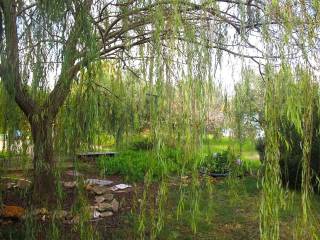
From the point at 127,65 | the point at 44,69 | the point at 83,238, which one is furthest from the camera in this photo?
the point at 127,65

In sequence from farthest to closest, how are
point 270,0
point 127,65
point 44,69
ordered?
1. point 127,65
2. point 44,69
3. point 270,0

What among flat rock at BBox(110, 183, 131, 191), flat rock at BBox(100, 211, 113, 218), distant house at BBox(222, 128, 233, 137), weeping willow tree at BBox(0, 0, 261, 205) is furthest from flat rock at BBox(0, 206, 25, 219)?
distant house at BBox(222, 128, 233, 137)

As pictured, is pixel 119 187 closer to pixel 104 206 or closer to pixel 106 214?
pixel 104 206

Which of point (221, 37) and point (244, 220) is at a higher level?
point (221, 37)

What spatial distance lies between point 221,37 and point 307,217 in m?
0.86

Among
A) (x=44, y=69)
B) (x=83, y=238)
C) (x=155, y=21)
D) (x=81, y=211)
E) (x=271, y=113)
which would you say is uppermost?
(x=155, y=21)

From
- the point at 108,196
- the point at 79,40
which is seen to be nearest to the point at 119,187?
the point at 108,196

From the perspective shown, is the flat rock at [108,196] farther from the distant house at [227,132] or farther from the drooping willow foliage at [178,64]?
the distant house at [227,132]

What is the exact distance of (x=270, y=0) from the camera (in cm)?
158

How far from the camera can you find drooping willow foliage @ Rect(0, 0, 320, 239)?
1484mm

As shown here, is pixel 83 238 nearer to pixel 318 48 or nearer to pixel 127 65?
pixel 127 65

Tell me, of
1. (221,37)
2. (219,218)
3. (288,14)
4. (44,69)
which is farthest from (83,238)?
(219,218)

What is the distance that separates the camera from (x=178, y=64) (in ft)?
5.18

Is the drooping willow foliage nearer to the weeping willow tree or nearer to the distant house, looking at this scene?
the weeping willow tree
